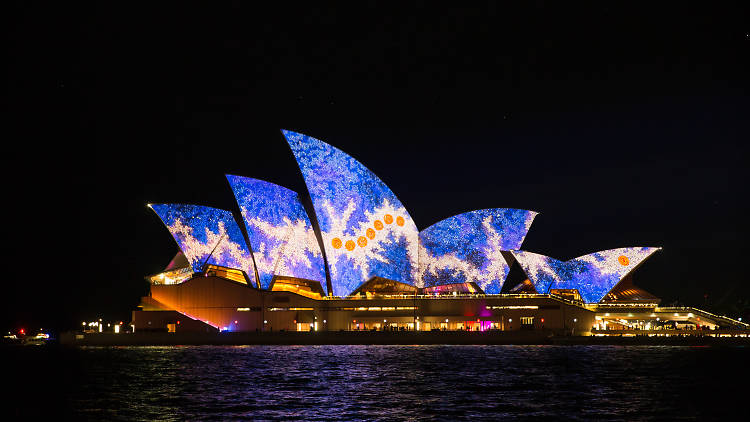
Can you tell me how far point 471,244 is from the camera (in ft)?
232

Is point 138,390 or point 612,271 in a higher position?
point 612,271

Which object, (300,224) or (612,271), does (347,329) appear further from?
(612,271)

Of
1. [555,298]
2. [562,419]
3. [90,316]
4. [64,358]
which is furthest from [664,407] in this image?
[90,316]

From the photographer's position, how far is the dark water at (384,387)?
82.5 ft

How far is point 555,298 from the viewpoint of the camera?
233ft

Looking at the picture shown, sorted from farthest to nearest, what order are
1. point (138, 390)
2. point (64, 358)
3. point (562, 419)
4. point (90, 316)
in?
point (90, 316)
point (64, 358)
point (138, 390)
point (562, 419)

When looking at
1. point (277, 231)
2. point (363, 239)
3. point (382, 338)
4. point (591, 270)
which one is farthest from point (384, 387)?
point (591, 270)

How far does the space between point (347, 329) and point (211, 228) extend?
49.2 ft

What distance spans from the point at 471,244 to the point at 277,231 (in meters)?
16.9

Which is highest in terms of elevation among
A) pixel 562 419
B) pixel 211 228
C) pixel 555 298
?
pixel 211 228

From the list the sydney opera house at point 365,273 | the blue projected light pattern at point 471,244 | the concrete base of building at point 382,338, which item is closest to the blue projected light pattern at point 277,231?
the sydney opera house at point 365,273

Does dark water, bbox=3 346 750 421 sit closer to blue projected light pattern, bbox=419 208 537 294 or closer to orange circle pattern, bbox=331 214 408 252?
orange circle pattern, bbox=331 214 408 252

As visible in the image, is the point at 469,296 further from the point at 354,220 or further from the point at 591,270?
the point at 354,220

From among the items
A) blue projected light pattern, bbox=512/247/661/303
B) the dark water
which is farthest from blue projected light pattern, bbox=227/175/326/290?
blue projected light pattern, bbox=512/247/661/303
